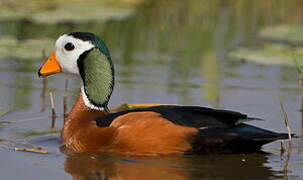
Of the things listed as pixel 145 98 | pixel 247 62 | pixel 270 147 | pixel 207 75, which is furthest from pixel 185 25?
pixel 270 147

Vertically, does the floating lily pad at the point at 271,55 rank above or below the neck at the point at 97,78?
above

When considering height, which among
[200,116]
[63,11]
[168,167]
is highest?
[63,11]

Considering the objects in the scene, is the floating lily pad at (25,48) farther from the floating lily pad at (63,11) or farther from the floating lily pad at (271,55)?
the floating lily pad at (271,55)

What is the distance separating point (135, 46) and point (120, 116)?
570cm

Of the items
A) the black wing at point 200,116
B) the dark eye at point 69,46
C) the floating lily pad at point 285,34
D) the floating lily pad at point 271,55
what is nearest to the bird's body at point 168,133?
the black wing at point 200,116

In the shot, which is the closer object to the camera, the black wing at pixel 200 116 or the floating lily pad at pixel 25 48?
the black wing at pixel 200 116

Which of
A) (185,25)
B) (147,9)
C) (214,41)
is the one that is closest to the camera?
(214,41)

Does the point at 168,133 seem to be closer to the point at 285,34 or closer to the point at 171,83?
the point at 171,83

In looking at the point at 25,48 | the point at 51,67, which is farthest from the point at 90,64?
the point at 25,48

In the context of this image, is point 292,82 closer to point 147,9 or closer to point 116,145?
point 116,145

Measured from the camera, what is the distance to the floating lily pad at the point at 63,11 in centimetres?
1377

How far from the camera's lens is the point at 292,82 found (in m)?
10.5

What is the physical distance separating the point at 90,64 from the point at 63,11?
6.88 meters

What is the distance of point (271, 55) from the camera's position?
11.4m
